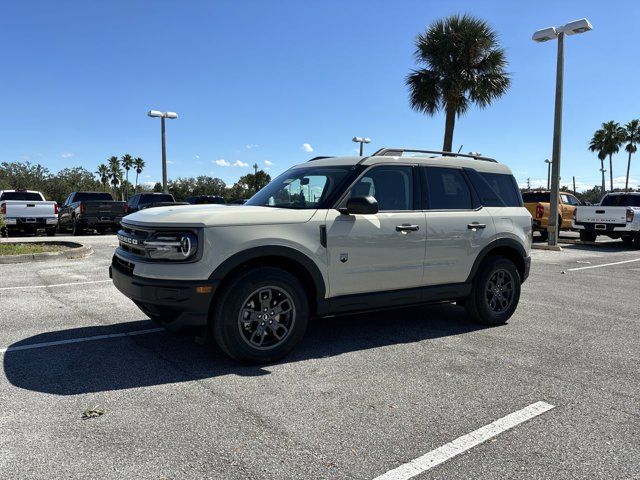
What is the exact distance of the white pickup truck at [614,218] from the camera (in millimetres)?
16531

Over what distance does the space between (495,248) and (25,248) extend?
10.6 metres

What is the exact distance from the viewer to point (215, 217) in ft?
13.8

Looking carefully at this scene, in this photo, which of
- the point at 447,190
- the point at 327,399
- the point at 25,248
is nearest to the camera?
the point at 327,399

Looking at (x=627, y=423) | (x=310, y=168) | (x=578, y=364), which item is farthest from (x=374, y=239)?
(x=627, y=423)

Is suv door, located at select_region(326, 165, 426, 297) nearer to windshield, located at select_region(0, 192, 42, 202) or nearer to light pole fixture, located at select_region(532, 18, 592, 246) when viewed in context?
light pole fixture, located at select_region(532, 18, 592, 246)

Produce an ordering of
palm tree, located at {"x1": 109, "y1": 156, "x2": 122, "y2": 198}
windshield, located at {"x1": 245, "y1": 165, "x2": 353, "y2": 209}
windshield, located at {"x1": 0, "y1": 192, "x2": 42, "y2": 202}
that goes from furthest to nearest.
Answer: palm tree, located at {"x1": 109, "y1": 156, "x2": 122, "y2": 198}, windshield, located at {"x1": 0, "y1": 192, "x2": 42, "y2": 202}, windshield, located at {"x1": 245, "y1": 165, "x2": 353, "y2": 209}

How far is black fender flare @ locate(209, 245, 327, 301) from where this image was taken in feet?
13.5

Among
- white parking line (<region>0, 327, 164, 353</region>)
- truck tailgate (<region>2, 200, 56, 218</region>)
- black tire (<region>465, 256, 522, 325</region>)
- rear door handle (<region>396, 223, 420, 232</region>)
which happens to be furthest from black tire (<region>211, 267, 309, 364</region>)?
truck tailgate (<region>2, 200, 56, 218</region>)

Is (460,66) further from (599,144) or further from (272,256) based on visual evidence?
(599,144)

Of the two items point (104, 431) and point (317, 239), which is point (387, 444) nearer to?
point (104, 431)

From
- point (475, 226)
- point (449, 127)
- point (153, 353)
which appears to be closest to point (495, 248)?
point (475, 226)

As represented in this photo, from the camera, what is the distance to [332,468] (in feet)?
9.05

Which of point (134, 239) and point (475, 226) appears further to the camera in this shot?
point (475, 226)

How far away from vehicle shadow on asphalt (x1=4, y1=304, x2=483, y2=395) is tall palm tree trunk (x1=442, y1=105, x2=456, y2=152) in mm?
16343
